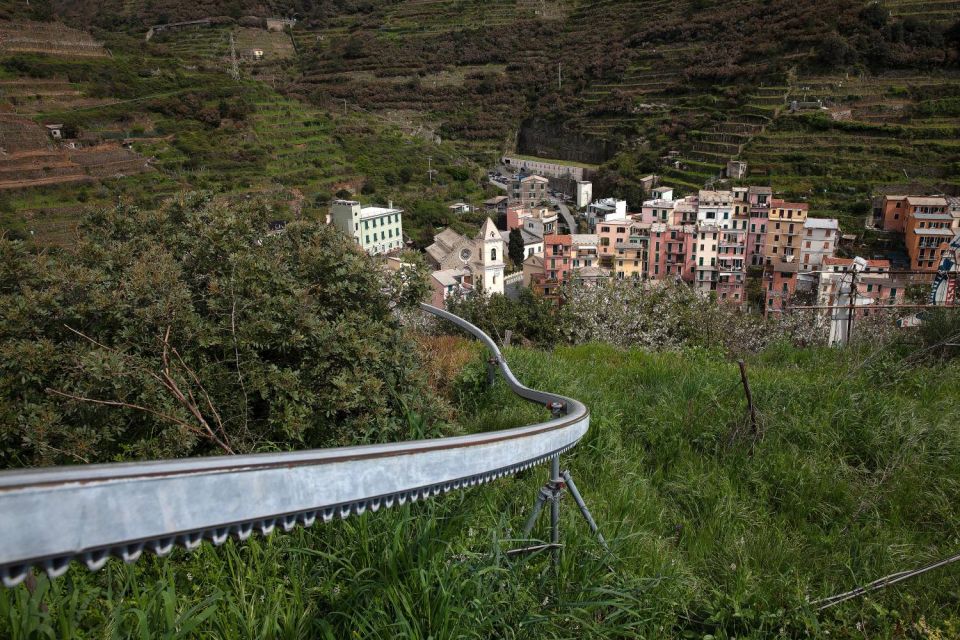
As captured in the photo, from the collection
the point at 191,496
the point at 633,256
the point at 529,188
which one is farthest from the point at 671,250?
the point at 191,496

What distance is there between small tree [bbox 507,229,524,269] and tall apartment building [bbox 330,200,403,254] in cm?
538

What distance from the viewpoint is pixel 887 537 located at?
252cm

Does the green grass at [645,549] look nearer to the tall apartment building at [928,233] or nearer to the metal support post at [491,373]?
the metal support post at [491,373]

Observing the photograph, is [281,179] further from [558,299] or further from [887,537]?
[887,537]

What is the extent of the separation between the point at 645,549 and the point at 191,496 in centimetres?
183

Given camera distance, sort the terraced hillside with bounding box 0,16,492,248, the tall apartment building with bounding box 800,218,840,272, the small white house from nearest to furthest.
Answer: the terraced hillside with bounding box 0,16,492,248
the tall apartment building with bounding box 800,218,840,272
the small white house

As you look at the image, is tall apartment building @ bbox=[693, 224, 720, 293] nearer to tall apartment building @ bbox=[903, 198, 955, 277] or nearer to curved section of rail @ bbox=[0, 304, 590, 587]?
tall apartment building @ bbox=[903, 198, 955, 277]

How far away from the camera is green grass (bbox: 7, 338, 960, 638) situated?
176 centimetres

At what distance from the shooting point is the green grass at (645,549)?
69.1 inches

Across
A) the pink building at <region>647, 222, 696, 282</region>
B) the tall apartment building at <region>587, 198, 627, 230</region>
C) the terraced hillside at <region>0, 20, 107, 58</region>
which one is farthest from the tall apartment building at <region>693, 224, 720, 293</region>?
the terraced hillside at <region>0, 20, 107, 58</region>

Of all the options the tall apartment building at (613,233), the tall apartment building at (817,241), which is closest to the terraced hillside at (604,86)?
the tall apartment building at (817,241)

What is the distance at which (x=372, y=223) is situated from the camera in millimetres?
27641

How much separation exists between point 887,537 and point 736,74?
148 ft

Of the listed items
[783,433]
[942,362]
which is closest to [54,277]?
[783,433]
